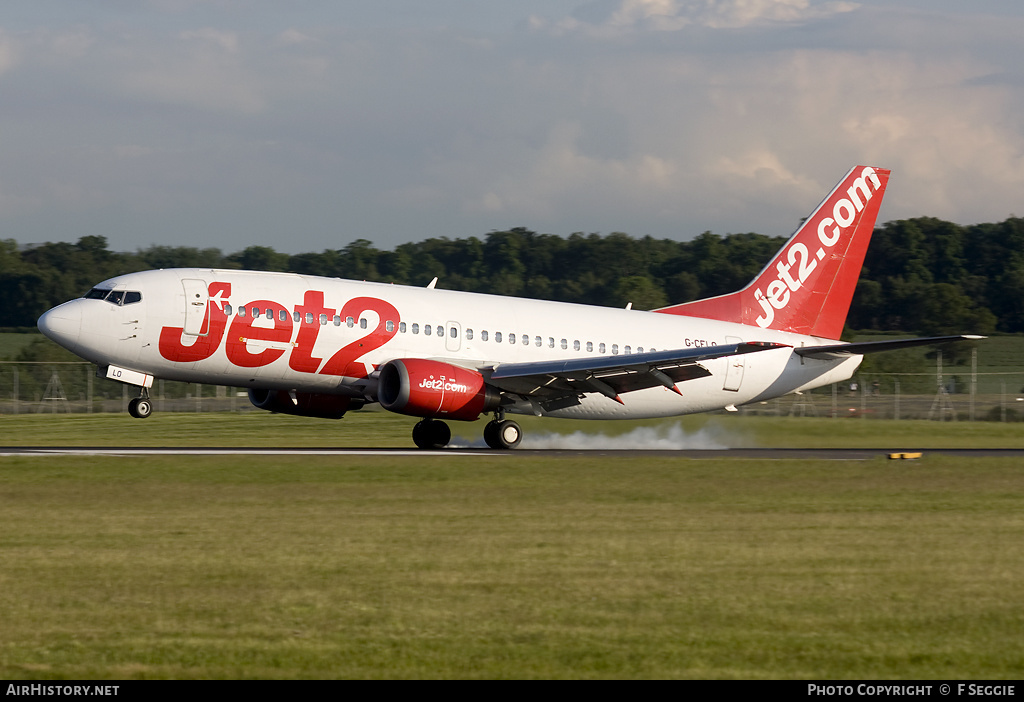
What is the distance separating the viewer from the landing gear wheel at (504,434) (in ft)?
98.4

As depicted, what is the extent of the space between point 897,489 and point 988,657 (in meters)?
11.9

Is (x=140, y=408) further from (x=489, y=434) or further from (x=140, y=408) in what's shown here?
(x=489, y=434)

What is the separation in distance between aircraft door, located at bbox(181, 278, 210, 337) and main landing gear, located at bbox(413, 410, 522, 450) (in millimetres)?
6797

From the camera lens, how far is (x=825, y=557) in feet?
41.4

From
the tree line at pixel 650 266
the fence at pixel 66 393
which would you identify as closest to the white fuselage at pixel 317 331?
the fence at pixel 66 393

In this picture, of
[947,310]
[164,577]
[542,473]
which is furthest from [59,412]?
[947,310]

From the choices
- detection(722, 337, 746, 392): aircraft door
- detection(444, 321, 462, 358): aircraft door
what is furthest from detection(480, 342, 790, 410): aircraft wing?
detection(722, 337, 746, 392): aircraft door

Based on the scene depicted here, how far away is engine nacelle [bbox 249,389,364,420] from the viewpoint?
29.8m

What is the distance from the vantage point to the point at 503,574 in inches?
451

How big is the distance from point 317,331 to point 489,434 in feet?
17.6

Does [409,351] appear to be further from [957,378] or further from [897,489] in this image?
[957,378]

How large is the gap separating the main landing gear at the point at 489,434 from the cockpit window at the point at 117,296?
26.7 ft

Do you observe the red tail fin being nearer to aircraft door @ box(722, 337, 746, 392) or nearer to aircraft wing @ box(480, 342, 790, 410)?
aircraft door @ box(722, 337, 746, 392)

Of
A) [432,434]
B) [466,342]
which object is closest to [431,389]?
[466,342]
